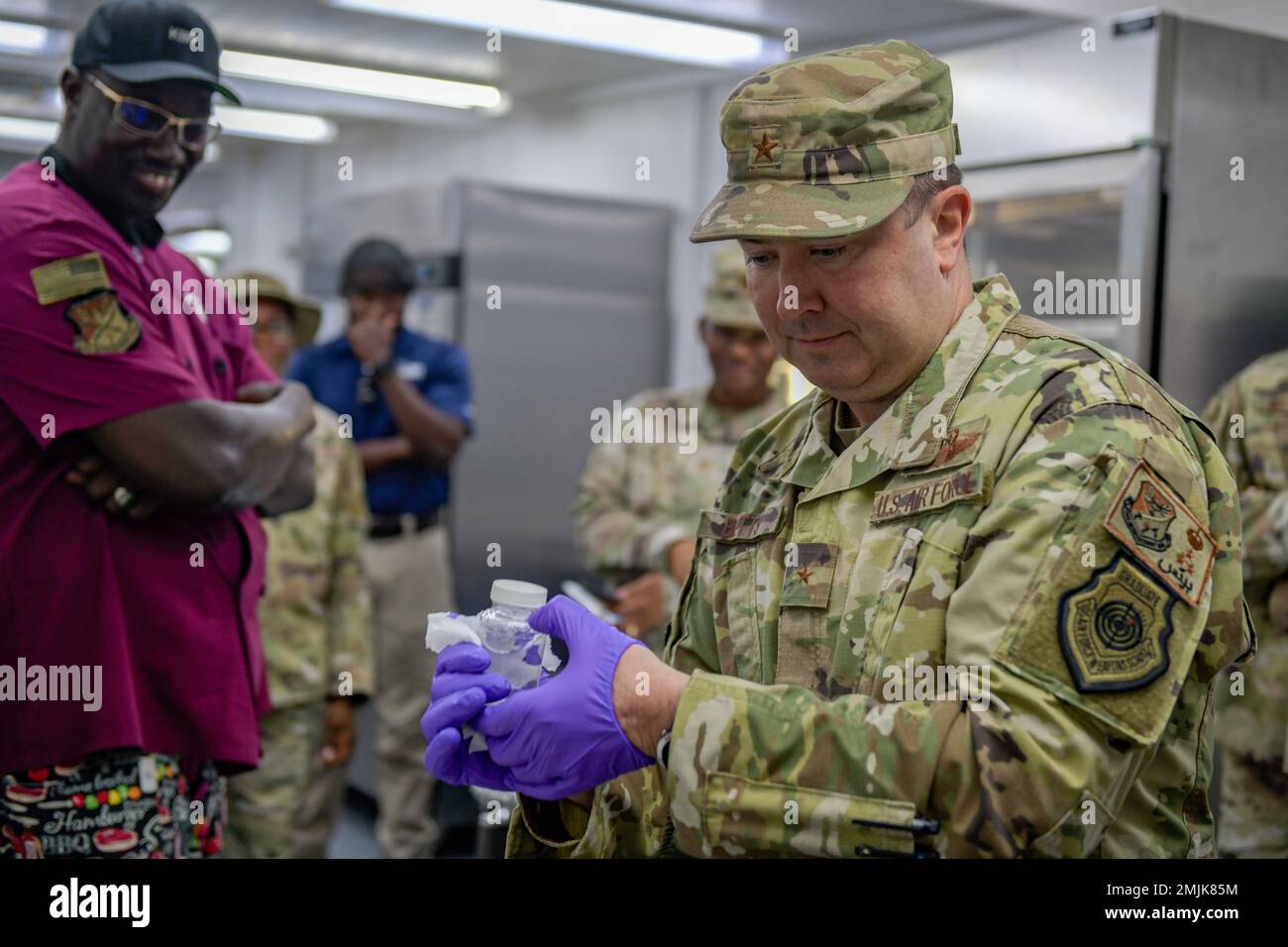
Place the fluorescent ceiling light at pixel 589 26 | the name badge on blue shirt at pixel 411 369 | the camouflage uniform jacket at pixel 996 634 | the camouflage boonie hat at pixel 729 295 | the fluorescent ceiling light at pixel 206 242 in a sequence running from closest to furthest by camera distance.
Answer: the camouflage uniform jacket at pixel 996 634 < the camouflage boonie hat at pixel 729 295 < the fluorescent ceiling light at pixel 589 26 < the name badge on blue shirt at pixel 411 369 < the fluorescent ceiling light at pixel 206 242

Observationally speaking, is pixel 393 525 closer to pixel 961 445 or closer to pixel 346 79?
pixel 346 79

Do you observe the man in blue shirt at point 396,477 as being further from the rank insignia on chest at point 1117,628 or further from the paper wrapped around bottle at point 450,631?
the rank insignia on chest at point 1117,628

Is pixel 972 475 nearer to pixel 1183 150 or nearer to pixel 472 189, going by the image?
pixel 1183 150

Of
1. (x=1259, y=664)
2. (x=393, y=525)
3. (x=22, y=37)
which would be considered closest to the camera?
(x=1259, y=664)

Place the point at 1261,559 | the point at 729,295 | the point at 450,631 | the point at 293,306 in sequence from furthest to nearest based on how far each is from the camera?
the point at 293,306 < the point at 729,295 < the point at 1261,559 < the point at 450,631

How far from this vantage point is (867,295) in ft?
4.43

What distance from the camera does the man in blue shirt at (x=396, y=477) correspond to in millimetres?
4414

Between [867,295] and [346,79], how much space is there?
191 inches

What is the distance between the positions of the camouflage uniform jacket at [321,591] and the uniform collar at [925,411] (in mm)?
2057

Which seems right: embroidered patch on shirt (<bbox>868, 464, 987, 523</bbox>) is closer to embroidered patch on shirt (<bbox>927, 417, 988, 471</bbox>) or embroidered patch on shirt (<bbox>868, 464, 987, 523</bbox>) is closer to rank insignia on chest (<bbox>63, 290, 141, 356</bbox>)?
embroidered patch on shirt (<bbox>927, 417, 988, 471</bbox>)

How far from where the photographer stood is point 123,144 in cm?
189

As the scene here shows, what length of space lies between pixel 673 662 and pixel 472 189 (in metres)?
3.79

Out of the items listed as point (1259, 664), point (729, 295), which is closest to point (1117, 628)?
point (1259, 664)

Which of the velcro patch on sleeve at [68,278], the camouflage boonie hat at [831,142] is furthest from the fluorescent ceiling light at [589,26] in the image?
the camouflage boonie hat at [831,142]
